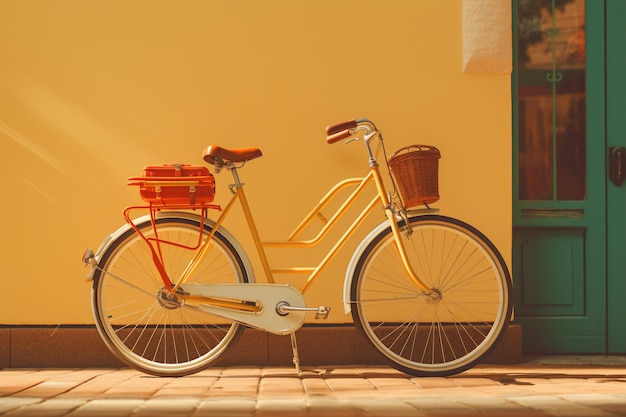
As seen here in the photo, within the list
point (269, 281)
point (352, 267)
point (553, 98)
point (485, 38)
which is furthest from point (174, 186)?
point (553, 98)

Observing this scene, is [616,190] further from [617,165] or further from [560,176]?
[560,176]

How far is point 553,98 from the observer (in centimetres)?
573

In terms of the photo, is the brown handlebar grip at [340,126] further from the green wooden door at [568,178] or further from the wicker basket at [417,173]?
the green wooden door at [568,178]

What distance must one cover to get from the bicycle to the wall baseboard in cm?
15

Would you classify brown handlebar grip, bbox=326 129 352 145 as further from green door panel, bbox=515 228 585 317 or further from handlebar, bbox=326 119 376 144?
green door panel, bbox=515 228 585 317

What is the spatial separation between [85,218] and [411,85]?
2.25m

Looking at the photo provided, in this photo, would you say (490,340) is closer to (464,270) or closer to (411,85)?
(464,270)

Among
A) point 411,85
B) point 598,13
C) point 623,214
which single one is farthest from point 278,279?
point 598,13

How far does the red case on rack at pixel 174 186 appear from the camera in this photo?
4.66 metres

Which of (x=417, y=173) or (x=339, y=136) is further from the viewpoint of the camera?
(x=339, y=136)

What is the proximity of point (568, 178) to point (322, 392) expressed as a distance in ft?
8.16

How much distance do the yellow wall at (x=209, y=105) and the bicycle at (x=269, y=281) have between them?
272 mm

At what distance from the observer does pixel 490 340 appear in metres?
4.82

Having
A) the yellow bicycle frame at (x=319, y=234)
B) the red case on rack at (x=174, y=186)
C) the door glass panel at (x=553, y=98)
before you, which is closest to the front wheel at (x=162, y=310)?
the yellow bicycle frame at (x=319, y=234)
